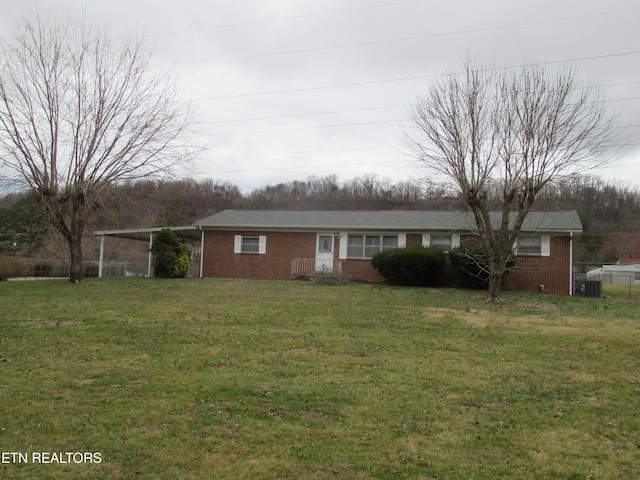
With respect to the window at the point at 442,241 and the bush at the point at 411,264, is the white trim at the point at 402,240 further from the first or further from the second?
the bush at the point at 411,264

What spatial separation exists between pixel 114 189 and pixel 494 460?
56.5ft

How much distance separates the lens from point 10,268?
75.9ft

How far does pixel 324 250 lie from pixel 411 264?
4547 millimetres

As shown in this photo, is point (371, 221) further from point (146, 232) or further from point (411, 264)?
point (146, 232)

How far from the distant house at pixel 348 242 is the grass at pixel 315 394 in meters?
8.30

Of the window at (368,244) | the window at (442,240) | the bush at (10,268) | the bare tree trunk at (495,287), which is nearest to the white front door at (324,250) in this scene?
the window at (368,244)

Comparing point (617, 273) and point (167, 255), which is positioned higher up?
point (167, 255)

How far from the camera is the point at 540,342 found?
28.3 feet

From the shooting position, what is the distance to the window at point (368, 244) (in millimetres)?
21047

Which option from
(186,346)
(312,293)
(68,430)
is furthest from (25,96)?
(68,430)

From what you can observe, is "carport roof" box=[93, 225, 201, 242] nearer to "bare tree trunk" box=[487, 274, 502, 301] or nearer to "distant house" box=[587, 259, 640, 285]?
"bare tree trunk" box=[487, 274, 502, 301]

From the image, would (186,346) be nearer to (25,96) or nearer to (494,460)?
(494,460)

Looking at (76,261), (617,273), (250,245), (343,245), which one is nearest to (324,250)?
(343,245)

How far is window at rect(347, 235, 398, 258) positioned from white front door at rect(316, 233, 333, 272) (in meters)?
0.81
